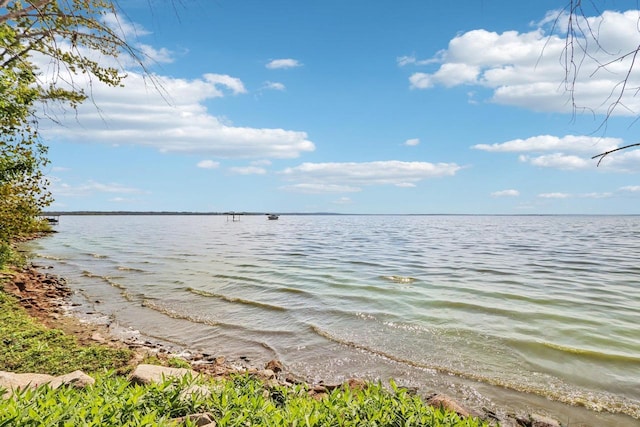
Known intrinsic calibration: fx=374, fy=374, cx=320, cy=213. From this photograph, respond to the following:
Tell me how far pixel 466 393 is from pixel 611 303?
982 cm

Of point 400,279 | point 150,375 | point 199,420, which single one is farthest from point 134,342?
point 400,279

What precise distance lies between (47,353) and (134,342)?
2.42 metres

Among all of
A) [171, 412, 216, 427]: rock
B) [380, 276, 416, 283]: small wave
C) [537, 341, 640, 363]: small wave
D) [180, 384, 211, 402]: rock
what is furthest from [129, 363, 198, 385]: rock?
[380, 276, 416, 283]: small wave

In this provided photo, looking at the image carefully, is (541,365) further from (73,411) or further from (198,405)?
(73,411)

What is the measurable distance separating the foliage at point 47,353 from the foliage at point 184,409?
272 centimetres

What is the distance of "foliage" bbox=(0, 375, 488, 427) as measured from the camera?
11.0ft

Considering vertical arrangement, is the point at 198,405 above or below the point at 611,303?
above

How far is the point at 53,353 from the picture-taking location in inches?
275

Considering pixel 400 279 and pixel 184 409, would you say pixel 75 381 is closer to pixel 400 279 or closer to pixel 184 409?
pixel 184 409

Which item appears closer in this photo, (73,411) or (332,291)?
(73,411)

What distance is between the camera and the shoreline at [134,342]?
6139 mm

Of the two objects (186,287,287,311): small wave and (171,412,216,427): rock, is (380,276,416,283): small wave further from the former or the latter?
(171,412,216,427): rock

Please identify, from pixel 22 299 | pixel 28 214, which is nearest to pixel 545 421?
pixel 22 299

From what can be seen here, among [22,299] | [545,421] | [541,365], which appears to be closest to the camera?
[545,421]
